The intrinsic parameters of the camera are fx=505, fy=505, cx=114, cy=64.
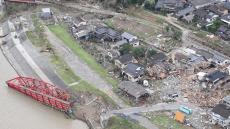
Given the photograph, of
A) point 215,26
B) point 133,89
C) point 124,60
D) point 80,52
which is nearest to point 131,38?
point 124,60

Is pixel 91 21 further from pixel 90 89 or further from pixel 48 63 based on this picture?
pixel 90 89

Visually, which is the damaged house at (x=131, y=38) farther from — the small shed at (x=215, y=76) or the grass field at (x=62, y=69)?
the small shed at (x=215, y=76)

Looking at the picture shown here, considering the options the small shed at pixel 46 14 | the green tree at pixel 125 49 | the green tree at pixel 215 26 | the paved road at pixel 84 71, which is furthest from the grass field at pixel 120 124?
the small shed at pixel 46 14

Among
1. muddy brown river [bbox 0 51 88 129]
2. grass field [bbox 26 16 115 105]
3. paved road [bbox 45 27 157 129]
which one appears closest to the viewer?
paved road [bbox 45 27 157 129]

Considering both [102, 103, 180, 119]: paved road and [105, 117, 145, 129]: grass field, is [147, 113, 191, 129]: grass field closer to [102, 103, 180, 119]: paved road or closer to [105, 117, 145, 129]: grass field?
[102, 103, 180, 119]: paved road

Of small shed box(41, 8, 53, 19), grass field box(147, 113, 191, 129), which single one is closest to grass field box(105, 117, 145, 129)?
grass field box(147, 113, 191, 129)

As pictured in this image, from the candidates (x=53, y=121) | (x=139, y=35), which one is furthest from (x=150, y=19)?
(x=53, y=121)
